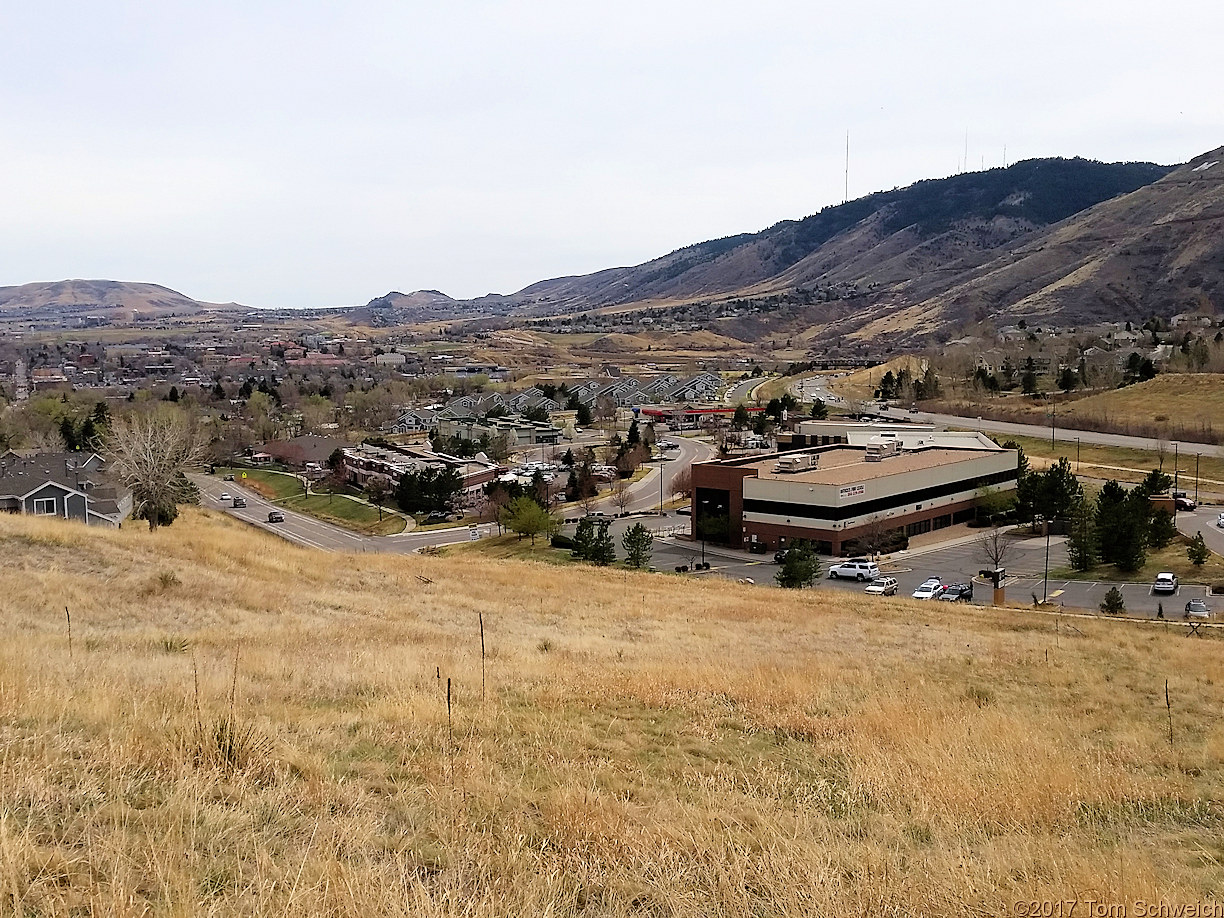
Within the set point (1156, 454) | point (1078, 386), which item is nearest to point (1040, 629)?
point (1156, 454)

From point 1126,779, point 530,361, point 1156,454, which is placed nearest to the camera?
point 1126,779

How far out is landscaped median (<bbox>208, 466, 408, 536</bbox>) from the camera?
5859 cm

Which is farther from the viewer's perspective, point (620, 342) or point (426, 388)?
point (620, 342)

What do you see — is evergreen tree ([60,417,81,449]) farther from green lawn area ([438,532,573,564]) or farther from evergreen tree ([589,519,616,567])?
evergreen tree ([589,519,616,567])

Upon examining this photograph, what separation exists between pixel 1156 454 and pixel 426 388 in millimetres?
93766

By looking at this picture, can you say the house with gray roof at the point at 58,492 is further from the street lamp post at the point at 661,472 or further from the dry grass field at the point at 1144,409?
the dry grass field at the point at 1144,409

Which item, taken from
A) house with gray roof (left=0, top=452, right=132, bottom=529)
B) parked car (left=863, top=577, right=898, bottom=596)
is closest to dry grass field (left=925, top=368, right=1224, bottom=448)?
parked car (left=863, top=577, right=898, bottom=596)

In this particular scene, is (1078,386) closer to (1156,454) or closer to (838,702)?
(1156,454)

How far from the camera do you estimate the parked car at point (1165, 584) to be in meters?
33.5

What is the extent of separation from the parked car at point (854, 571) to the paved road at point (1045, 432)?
136 ft

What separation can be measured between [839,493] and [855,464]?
6.39 metres

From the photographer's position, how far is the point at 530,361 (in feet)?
590

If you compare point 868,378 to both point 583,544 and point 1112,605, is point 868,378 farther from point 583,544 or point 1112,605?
point 1112,605

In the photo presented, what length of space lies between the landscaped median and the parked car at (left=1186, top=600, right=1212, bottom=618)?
40.5 meters
